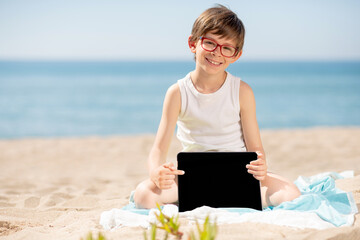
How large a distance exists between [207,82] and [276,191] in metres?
0.96

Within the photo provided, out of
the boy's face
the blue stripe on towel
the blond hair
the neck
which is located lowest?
the blue stripe on towel

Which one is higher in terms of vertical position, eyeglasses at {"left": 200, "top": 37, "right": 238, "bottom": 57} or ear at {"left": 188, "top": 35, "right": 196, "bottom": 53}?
ear at {"left": 188, "top": 35, "right": 196, "bottom": 53}

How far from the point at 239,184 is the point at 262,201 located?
1.07 ft

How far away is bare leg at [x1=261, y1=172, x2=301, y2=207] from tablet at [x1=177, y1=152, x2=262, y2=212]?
0.71 feet

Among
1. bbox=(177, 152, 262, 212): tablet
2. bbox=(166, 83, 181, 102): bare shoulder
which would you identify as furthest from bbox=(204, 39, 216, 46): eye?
bbox=(177, 152, 262, 212): tablet

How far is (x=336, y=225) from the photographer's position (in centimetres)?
251

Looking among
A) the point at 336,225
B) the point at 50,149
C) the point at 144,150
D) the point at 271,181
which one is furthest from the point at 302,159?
the point at 50,149

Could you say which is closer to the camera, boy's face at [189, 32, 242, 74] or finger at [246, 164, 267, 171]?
finger at [246, 164, 267, 171]

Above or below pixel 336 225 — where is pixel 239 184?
above

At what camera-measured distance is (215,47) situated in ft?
9.70

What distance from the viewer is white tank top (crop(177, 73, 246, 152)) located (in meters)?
3.16

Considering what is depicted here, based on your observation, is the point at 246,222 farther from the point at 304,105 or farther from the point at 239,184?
the point at 304,105

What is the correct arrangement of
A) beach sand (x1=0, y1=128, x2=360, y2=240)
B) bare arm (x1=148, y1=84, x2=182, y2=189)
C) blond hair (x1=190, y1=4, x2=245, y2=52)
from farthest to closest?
bare arm (x1=148, y1=84, x2=182, y2=189), blond hair (x1=190, y1=4, x2=245, y2=52), beach sand (x1=0, y1=128, x2=360, y2=240)

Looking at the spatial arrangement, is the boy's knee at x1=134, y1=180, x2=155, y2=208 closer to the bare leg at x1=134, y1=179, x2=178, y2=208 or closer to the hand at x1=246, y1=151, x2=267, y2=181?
the bare leg at x1=134, y1=179, x2=178, y2=208
